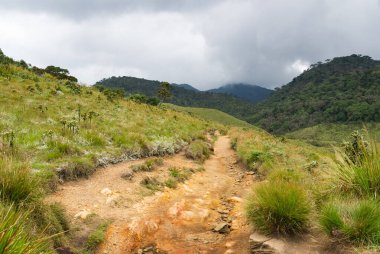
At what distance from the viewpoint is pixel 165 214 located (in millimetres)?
9711

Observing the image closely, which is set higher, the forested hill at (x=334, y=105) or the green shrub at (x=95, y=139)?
the forested hill at (x=334, y=105)

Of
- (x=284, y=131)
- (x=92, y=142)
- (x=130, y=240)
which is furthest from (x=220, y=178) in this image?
(x=284, y=131)

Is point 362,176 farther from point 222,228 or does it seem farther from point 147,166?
point 147,166

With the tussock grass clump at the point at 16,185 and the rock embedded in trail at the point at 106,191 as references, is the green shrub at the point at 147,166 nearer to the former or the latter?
the rock embedded in trail at the point at 106,191

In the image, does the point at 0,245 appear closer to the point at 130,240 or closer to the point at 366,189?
the point at 130,240

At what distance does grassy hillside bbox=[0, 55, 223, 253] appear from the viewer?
20.7 ft

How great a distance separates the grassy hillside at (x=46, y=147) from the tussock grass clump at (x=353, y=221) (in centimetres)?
495

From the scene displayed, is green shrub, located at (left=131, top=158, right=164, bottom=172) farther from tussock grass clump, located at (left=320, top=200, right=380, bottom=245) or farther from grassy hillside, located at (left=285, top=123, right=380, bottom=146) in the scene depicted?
grassy hillside, located at (left=285, top=123, right=380, bottom=146)

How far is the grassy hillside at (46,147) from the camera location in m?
6.32

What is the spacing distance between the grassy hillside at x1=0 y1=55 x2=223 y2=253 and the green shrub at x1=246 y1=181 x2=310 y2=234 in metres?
4.13

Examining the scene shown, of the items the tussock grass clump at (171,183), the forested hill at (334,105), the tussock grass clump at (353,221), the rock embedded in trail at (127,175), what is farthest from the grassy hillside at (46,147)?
the forested hill at (334,105)

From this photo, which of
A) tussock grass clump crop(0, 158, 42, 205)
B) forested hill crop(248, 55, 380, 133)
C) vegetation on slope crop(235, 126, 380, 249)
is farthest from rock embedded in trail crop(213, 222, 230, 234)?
forested hill crop(248, 55, 380, 133)

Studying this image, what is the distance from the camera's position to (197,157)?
17.9m

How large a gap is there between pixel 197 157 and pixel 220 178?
130 inches
